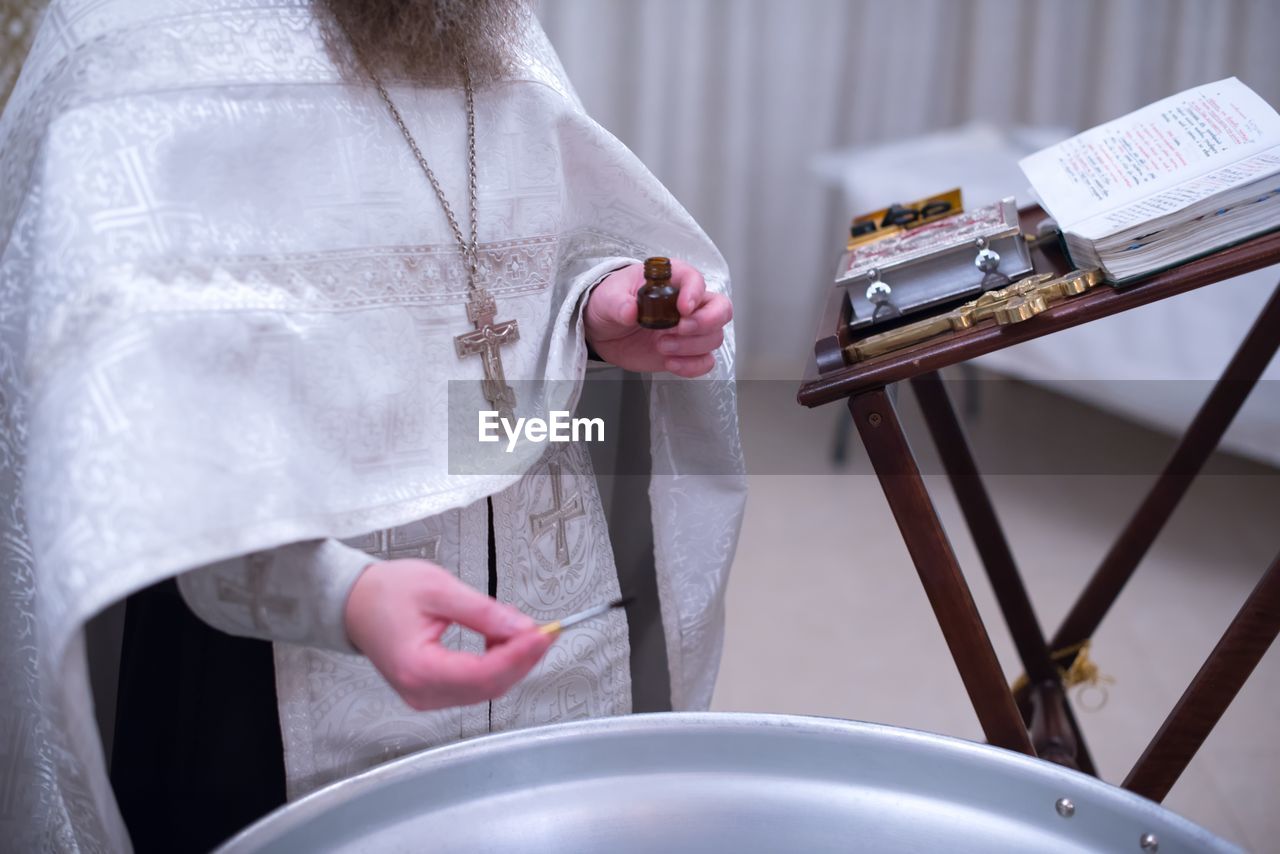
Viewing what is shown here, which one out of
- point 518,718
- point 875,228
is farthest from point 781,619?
point 518,718

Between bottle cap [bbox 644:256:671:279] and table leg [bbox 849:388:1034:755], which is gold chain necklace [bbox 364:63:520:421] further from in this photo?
table leg [bbox 849:388:1034:755]

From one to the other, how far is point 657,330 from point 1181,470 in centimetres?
89

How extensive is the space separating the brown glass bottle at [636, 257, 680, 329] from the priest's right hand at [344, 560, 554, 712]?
0.84 ft

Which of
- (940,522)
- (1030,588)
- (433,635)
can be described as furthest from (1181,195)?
(1030,588)

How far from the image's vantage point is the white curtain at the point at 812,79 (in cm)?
317

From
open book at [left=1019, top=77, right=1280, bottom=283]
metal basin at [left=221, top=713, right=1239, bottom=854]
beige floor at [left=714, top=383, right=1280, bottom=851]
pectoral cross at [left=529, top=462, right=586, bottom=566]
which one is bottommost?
beige floor at [left=714, top=383, right=1280, bottom=851]

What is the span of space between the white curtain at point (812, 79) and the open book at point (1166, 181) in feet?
7.09

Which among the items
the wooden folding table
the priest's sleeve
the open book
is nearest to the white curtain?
the wooden folding table

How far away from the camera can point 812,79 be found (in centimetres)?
333

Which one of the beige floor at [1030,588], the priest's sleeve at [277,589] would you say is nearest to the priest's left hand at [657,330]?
the priest's sleeve at [277,589]

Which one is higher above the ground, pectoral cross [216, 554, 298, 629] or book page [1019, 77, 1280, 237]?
book page [1019, 77, 1280, 237]

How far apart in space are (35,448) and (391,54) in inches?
14.7

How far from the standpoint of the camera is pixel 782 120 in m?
3.35

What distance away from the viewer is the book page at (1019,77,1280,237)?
97cm
